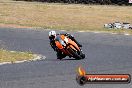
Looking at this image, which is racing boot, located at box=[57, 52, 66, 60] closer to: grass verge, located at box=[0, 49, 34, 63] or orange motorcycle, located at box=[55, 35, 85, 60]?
orange motorcycle, located at box=[55, 35, 85, 60]

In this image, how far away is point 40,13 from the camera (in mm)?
47000

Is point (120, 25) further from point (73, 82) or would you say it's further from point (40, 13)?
point (73, 82)

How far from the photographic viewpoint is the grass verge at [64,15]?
3928 cm

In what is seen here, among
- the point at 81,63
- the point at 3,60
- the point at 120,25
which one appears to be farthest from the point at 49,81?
the point at 120,25

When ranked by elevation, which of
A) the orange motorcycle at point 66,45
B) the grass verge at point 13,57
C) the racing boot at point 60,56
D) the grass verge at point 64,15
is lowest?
the grass verge at point 64,15

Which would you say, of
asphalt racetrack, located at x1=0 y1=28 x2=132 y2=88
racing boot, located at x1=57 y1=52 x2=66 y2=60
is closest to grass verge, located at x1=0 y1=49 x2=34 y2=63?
asphalt racetrack, located at x1=0 y1=28 x2=132 y2=88

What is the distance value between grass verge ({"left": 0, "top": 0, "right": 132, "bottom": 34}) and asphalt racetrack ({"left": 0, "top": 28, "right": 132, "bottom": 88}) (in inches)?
242

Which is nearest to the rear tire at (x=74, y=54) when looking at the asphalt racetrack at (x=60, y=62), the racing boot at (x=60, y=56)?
the asphalt racetrack at (x=60, y=62)

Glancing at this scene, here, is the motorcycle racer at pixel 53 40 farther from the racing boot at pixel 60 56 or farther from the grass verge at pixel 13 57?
the grass verge at pixel 13 57

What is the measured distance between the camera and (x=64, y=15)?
150 ft

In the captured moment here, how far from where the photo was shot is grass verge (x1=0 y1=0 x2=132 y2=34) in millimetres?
39281

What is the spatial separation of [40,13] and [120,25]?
1275 cm

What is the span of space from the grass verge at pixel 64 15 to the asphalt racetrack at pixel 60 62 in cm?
616

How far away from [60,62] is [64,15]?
94.7ft
